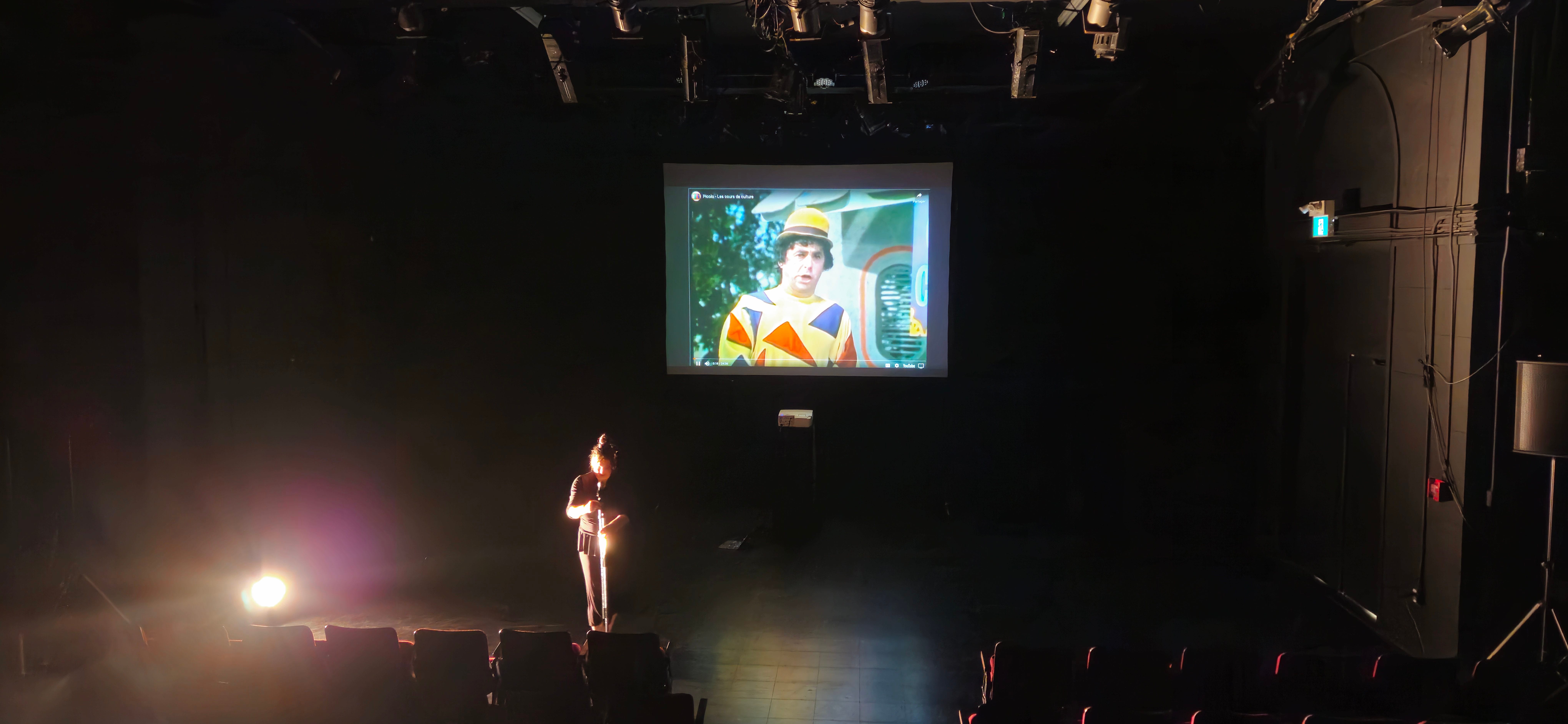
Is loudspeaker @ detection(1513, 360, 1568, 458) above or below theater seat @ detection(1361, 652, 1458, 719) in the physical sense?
above

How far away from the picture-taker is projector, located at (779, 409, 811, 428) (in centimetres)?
708

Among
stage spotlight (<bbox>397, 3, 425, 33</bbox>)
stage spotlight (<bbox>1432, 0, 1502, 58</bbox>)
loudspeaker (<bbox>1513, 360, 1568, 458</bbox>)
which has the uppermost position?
stage spotlight (<bbox>397, 3, 425, 33</bbox>)

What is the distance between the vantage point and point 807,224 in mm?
6930

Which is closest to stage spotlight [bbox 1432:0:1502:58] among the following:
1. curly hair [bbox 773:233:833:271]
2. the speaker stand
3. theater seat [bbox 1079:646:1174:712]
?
the speaker stand

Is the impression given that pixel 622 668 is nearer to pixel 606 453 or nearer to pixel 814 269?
pixel 606 453

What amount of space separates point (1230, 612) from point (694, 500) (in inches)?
169

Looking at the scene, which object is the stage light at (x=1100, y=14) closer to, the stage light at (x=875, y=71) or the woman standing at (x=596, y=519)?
the stage light at (x=875, y=71)

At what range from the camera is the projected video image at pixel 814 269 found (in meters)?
6.91

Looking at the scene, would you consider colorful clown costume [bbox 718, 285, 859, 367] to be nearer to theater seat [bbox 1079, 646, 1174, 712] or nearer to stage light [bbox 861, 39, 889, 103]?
stage light [bbox 861, 39, 889, 103]

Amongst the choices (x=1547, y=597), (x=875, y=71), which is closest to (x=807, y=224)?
(x=875, y=71)

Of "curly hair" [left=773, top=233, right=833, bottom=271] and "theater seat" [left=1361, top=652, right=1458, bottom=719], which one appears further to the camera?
"curly hair" [left=773, top=233, right=833, bottom=271]

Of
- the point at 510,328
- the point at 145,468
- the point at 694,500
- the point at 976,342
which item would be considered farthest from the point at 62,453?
the point at 976,342

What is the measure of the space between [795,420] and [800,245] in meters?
1.46

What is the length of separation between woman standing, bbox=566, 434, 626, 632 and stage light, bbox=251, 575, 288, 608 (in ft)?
5.53
